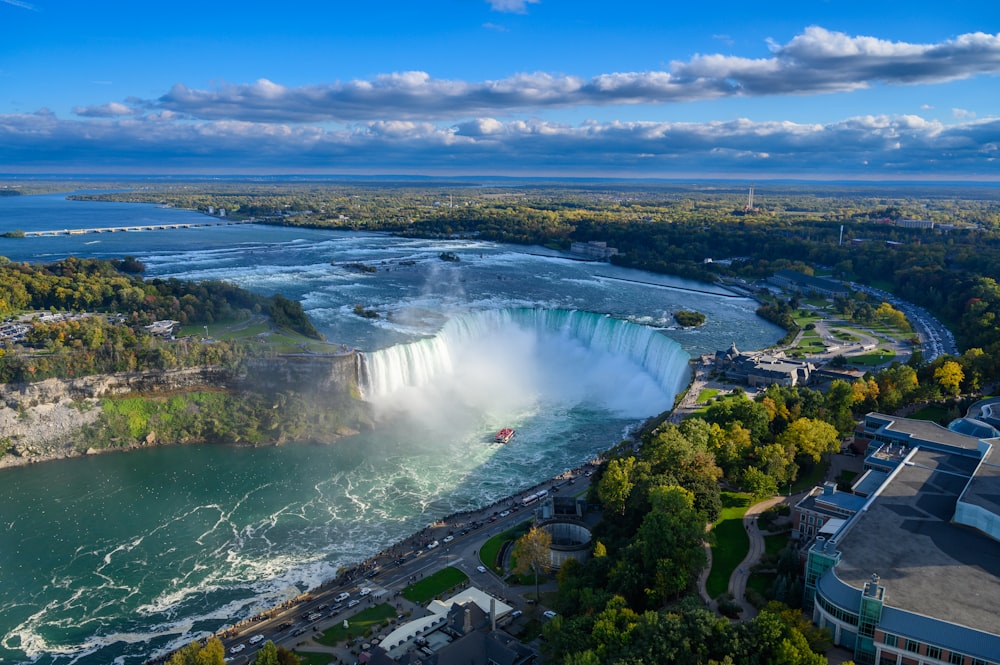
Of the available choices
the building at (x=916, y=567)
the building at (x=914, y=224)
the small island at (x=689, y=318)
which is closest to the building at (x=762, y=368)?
the small island at (x=689, y=318)

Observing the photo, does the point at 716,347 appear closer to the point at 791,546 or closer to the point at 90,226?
the point at 791,546

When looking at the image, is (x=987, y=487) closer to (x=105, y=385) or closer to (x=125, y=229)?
(x=105, y=385)

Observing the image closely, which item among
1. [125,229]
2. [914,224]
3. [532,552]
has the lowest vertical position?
[532,552]

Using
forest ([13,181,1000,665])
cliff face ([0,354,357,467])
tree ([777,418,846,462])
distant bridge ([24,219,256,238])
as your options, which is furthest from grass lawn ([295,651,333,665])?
distant bridge ([24,219,256,238])

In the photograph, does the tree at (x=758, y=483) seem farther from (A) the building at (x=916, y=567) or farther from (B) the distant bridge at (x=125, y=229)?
(B) the distant bridge at (x=125, y=229)

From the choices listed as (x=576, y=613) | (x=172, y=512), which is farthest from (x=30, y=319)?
(x=576, y=613)

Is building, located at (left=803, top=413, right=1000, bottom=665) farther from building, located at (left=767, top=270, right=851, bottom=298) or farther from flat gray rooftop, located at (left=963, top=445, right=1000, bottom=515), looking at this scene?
building, located at (left=767, top=270, right=851, bottom=298)

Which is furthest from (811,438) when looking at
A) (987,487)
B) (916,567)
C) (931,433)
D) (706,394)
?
(916,567)
